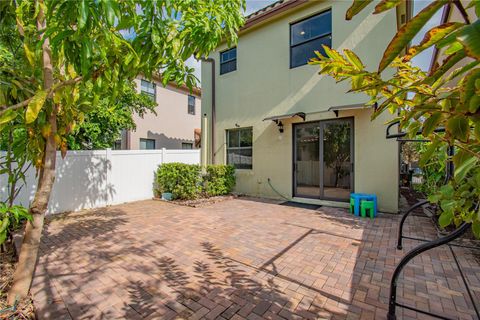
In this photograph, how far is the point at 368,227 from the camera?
532 cm

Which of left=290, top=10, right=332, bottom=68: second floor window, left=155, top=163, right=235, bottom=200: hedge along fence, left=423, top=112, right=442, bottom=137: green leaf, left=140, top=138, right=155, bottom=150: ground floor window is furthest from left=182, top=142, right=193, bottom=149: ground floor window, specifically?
left=423, top=112, right=442, bottom=137: green leaf

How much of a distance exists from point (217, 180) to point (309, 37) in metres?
5.98

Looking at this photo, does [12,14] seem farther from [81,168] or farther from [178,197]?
[178,197]

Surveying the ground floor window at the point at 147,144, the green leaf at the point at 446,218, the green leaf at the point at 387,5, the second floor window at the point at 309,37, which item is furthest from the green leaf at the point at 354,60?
the ground floor window at the point at 147,144

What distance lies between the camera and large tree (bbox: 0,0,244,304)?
1643 mm

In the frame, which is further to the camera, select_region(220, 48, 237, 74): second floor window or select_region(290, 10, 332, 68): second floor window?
select_region(220, 48, 237, 74): second floor window

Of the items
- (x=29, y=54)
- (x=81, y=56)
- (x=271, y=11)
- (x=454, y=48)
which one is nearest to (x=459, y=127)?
(x=454, y=48)

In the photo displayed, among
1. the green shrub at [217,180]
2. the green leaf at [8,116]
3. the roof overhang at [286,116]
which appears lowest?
the green shrub at [217,180]

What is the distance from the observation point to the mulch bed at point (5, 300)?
2340 millimetres

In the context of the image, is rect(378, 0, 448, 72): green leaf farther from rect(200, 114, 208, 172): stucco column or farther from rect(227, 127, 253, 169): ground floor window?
rect(200, 114, 208, 172): stucco column

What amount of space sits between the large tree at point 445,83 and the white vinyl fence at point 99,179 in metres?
7.81

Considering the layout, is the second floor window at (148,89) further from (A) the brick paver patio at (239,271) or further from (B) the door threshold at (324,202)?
(B) the door threshold at (324,202)

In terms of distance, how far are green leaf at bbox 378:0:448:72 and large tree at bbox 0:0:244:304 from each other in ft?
4.86

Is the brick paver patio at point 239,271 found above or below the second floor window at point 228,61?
below
